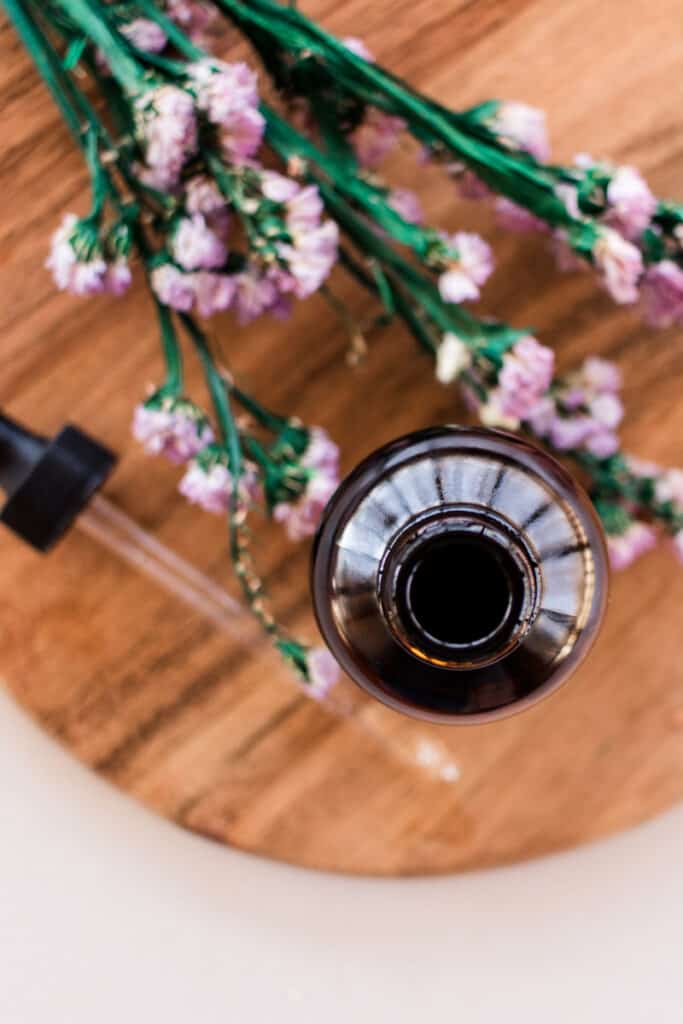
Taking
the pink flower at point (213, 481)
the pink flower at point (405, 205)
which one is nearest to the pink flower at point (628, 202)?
the pink flower at point (405, 205)

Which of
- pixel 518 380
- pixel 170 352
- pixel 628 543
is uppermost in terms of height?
pixel 170 352

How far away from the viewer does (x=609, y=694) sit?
25.6 inches

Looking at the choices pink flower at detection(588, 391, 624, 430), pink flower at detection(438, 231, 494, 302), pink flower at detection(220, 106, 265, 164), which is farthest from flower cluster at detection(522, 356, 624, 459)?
Result: pink flower at detection(220, 106, 265, 164)

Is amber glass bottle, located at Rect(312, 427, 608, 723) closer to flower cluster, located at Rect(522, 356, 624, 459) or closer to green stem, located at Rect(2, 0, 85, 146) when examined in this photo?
flower cluster, located at Rect(522, 356, 624, 459)

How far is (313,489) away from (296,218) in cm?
14

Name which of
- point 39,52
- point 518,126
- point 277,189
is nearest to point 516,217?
point 518,126

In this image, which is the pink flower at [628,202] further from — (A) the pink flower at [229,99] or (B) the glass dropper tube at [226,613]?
(B) the glass dropper tube at [226,613]

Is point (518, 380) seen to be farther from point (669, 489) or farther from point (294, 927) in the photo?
point (294, 927)

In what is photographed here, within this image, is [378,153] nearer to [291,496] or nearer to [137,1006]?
[291,496]

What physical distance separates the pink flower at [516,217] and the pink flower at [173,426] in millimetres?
206

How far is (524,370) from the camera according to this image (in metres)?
0.50

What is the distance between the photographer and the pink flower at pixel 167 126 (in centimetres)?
46

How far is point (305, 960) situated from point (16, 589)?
356 millimetres

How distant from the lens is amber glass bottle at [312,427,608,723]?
41 centimetres
